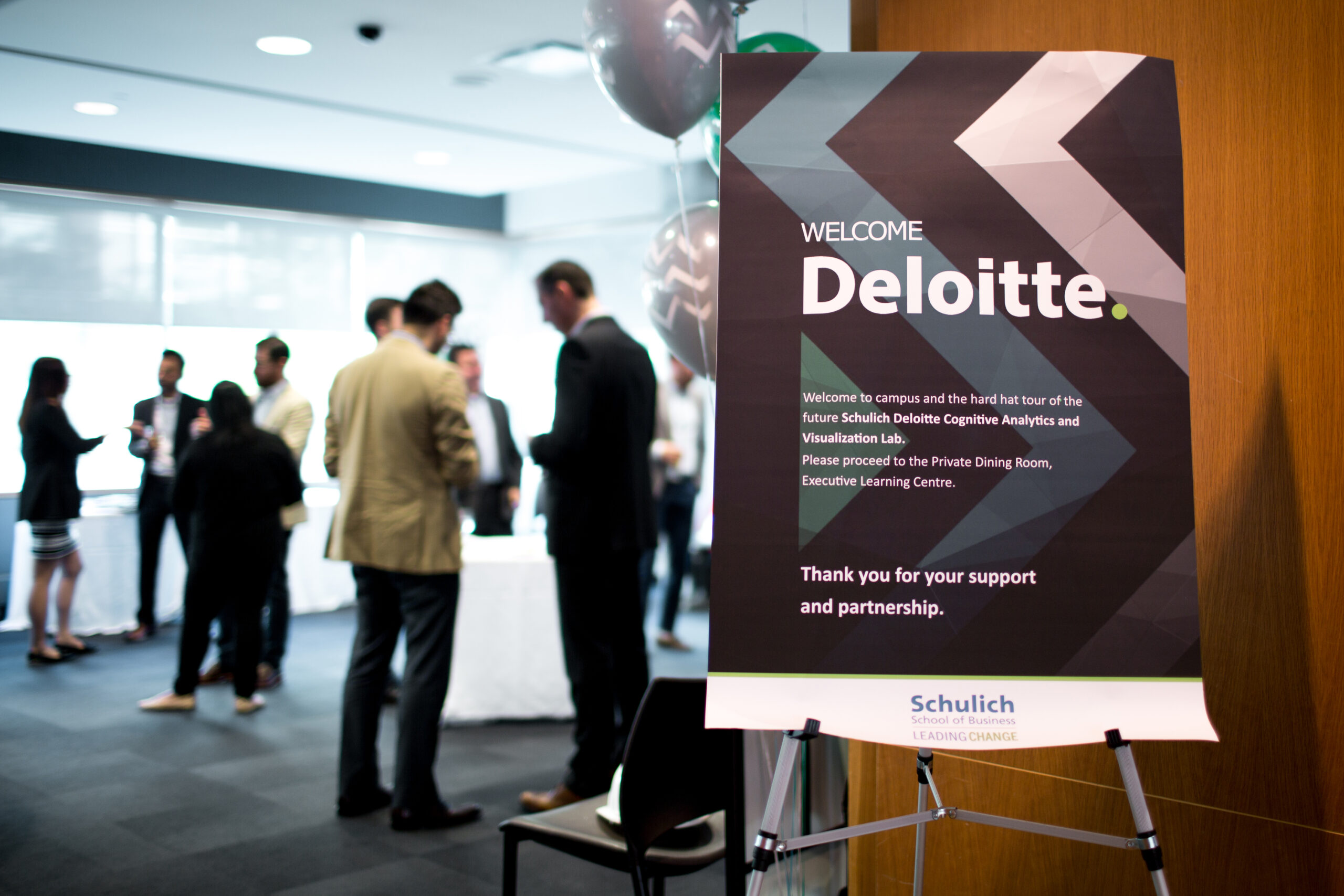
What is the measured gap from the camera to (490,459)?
4.57 m

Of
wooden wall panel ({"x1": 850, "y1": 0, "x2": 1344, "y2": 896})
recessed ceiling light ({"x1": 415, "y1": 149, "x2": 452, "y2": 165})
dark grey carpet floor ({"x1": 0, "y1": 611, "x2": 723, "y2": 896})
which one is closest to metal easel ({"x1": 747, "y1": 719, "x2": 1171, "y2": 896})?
wooden wall panel ({"x1": 850, "y1": 0, "x2": 1344, "y2": 896})

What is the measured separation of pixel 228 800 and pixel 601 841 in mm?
1829

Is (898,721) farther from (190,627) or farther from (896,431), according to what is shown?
(190,627)

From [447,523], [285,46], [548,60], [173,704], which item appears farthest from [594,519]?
[285,46]

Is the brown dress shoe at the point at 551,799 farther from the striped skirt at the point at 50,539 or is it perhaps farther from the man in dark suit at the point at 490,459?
the striped skirt at the point at 50,539

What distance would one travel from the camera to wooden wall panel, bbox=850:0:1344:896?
5.07ft

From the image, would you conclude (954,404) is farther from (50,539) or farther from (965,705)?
(50,539)

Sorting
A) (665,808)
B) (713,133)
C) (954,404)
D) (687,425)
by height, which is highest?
(713,133)

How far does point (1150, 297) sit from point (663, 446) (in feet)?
13.1

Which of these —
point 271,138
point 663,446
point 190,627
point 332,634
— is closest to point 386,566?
point 190,627

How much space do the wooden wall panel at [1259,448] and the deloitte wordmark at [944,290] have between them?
42 cm

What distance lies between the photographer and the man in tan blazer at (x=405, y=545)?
2.86m

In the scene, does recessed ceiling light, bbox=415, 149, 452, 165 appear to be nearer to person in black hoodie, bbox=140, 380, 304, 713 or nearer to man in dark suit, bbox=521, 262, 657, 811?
person in black hoodie, bbox=140, 380, 304, 713

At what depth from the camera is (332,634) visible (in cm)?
566
